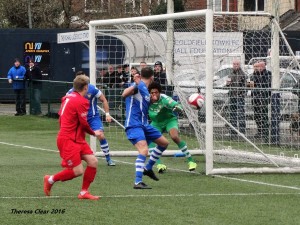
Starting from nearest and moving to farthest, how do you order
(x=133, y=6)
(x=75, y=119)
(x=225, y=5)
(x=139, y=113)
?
(x=75, y=119) → (x=139, y=113) → (x=225, y=5) → (x=133, y=6)

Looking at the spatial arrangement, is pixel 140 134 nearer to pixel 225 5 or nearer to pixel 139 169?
pixel 139 169

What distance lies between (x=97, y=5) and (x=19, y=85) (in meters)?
13.9

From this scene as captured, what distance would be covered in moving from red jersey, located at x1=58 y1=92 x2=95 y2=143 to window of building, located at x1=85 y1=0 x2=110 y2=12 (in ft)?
107

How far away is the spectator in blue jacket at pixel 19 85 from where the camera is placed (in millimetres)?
33406

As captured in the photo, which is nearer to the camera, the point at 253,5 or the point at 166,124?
the point at 166,124

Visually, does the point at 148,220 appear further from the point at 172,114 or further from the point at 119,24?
the point at 119,24

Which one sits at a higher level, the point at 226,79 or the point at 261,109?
the point at 226,79

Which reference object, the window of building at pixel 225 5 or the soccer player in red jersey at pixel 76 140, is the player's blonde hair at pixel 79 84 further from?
the window of building at pixel 225 5

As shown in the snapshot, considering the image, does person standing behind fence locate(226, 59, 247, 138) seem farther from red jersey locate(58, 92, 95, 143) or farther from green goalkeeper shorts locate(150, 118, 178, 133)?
red jersey locate(58, 92, 95, 143)

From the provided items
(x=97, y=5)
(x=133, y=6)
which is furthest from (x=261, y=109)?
(x=97, y=5)

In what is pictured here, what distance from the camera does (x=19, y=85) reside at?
110 ft

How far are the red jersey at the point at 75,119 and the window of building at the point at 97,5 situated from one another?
32.6m

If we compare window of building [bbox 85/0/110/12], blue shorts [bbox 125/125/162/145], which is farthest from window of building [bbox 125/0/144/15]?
blue shorts [bbox 125/125/162/145]

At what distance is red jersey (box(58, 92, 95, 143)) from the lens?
43.6 ft
